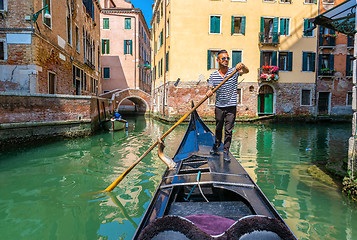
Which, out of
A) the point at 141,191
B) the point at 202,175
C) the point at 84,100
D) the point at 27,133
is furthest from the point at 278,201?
the point at 84,100

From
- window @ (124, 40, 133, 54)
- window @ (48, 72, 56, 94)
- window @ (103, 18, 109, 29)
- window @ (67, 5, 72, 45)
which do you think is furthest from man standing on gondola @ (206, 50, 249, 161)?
window @ (103, 18, 109, 29)

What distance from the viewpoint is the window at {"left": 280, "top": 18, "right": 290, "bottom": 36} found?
12344 mm

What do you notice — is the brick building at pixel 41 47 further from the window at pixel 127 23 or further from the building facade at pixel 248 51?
the window at pixel 127 23

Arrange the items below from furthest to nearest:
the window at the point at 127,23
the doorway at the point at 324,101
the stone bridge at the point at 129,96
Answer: the window at the point at 127,23 < the stone bridge at the point at 129,96 < the doorway at the point at 324,101

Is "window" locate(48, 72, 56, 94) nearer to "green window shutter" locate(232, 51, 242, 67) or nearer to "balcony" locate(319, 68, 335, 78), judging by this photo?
"green window shutter" locate(232, 51, 242, 67)

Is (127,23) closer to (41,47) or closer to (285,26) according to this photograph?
(285,26)

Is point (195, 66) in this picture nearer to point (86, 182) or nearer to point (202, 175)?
point (86, 182)

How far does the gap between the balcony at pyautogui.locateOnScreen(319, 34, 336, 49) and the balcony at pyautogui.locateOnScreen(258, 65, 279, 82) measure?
297 cm

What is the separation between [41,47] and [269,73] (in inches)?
387

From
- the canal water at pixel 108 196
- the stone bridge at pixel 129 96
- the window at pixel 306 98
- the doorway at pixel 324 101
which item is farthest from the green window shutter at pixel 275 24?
the canal water at pixel 108 196

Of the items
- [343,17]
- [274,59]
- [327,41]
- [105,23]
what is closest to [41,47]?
[343,17]

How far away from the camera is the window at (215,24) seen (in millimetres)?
11992

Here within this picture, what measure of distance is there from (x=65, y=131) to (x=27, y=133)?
1073mm

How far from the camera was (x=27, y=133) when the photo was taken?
5602 mm
